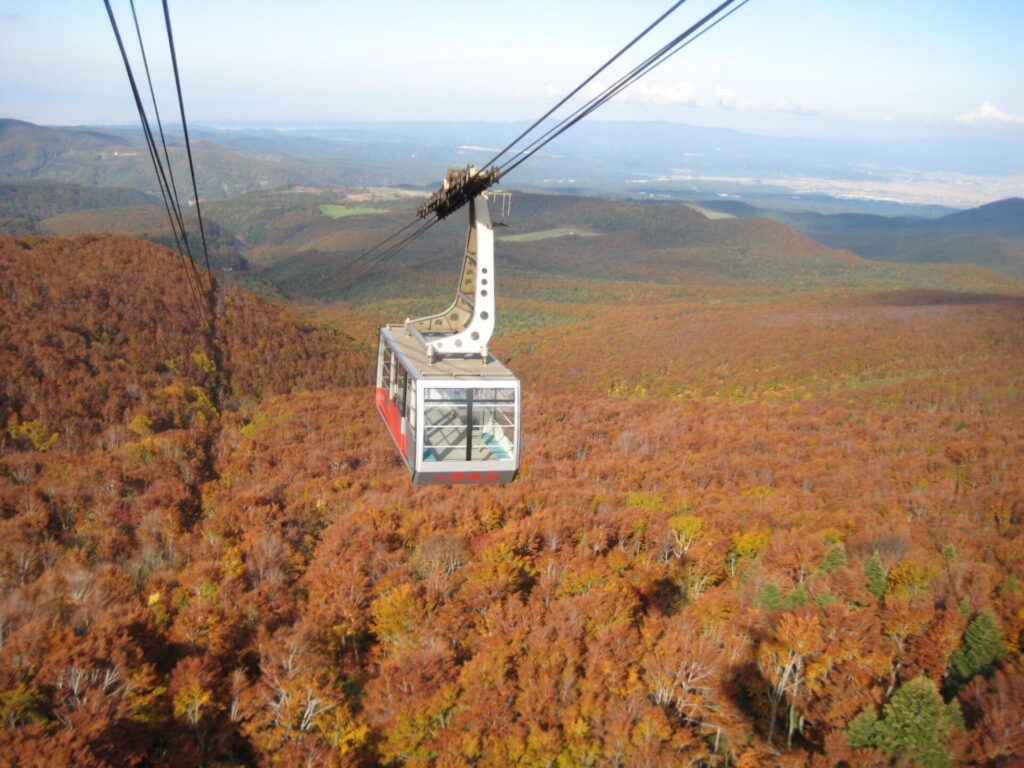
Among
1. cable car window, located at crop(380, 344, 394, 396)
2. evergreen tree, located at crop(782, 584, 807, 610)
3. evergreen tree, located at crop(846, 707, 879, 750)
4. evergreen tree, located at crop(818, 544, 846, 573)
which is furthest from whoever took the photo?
evergreen tree, located at crop(818, 544, 846, 573)

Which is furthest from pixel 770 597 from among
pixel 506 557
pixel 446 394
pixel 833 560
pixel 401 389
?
pixel 446 394

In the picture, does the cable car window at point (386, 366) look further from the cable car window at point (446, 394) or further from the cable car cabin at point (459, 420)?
the cable car window at point (446, 394)

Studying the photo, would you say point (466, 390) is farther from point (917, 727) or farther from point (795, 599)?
point (795, 599)

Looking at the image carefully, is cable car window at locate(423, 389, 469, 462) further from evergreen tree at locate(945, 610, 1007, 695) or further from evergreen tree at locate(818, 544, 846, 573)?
evergreen tree at locate(818, 544, 846, 573)

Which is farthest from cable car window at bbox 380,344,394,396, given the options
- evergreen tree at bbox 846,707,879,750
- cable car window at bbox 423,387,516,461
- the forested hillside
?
evergreen tree at bbox 846,707,879,750

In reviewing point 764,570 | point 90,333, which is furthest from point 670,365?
point 90,333

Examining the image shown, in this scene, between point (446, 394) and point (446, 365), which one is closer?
point (446, 394)
